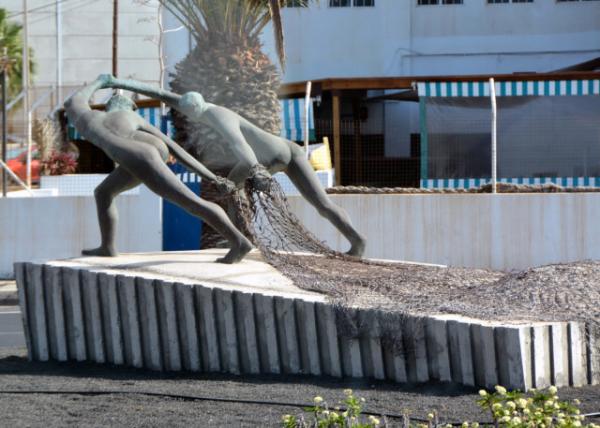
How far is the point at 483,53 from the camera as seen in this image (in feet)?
112

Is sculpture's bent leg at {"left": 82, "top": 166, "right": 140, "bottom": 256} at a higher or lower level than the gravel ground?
higher

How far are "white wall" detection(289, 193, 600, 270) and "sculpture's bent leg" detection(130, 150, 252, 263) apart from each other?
23.6 ft

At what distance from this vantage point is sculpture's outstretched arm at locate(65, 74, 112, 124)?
32.1 ft

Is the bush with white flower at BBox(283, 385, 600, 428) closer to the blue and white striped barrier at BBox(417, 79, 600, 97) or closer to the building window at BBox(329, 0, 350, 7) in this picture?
the blue and white striped barrier at BBox(417, 79, 600, 97)

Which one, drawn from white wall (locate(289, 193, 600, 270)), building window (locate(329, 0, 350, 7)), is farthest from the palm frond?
building window (locate(329, 0, 350, 7))

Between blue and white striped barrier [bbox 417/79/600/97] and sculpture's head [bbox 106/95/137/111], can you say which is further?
blue and white striped barrier [bbox 417/79/600/97]

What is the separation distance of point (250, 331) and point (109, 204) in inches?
96.5

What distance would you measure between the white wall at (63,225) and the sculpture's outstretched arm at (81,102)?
776cm

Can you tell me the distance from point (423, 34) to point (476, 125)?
12.9 metres

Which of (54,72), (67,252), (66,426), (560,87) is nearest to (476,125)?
(560,87)

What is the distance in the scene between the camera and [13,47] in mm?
48188

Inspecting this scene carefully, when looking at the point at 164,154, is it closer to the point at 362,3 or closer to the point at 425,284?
the point at 425,284

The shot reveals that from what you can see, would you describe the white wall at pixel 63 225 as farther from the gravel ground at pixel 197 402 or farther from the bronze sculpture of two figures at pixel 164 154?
the gravel ground at pixel 197 402

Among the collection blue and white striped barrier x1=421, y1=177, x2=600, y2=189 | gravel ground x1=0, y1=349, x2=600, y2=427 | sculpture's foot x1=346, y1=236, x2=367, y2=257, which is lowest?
gravel ground x1=0, y1=349, x2=600, y2=427
